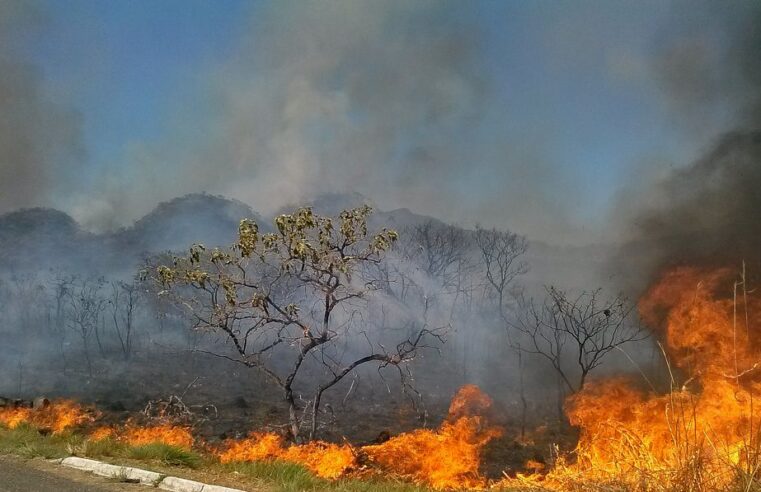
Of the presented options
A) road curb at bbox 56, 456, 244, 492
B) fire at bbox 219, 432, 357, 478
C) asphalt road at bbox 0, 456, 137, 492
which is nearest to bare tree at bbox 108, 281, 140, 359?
fire at bbox 219, 432, 357, 478

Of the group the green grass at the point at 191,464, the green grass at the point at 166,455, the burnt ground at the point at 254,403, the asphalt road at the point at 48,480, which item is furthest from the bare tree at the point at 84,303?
the green grass at the point at 166,455


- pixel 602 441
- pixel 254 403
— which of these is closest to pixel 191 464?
pixel 602 441

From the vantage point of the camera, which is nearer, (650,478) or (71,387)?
(650,478)

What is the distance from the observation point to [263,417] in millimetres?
20156

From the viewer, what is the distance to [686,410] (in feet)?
39.1

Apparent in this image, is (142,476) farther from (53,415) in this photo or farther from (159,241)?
(159,241)

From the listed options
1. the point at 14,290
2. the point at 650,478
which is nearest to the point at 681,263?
the point at 650,478

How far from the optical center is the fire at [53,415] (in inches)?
570

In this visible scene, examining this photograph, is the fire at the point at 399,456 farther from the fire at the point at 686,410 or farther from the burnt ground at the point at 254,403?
the fire at the point at 686,410

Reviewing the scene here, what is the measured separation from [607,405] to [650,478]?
13.7 metres

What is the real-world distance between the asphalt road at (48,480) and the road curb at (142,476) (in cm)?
14

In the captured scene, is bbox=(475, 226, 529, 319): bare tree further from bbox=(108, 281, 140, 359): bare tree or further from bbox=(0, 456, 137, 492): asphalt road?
bbox=(0, 456, 137, 492): asphalt road

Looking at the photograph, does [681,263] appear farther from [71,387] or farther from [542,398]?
[71,387]

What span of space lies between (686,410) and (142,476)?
11.1 meters
